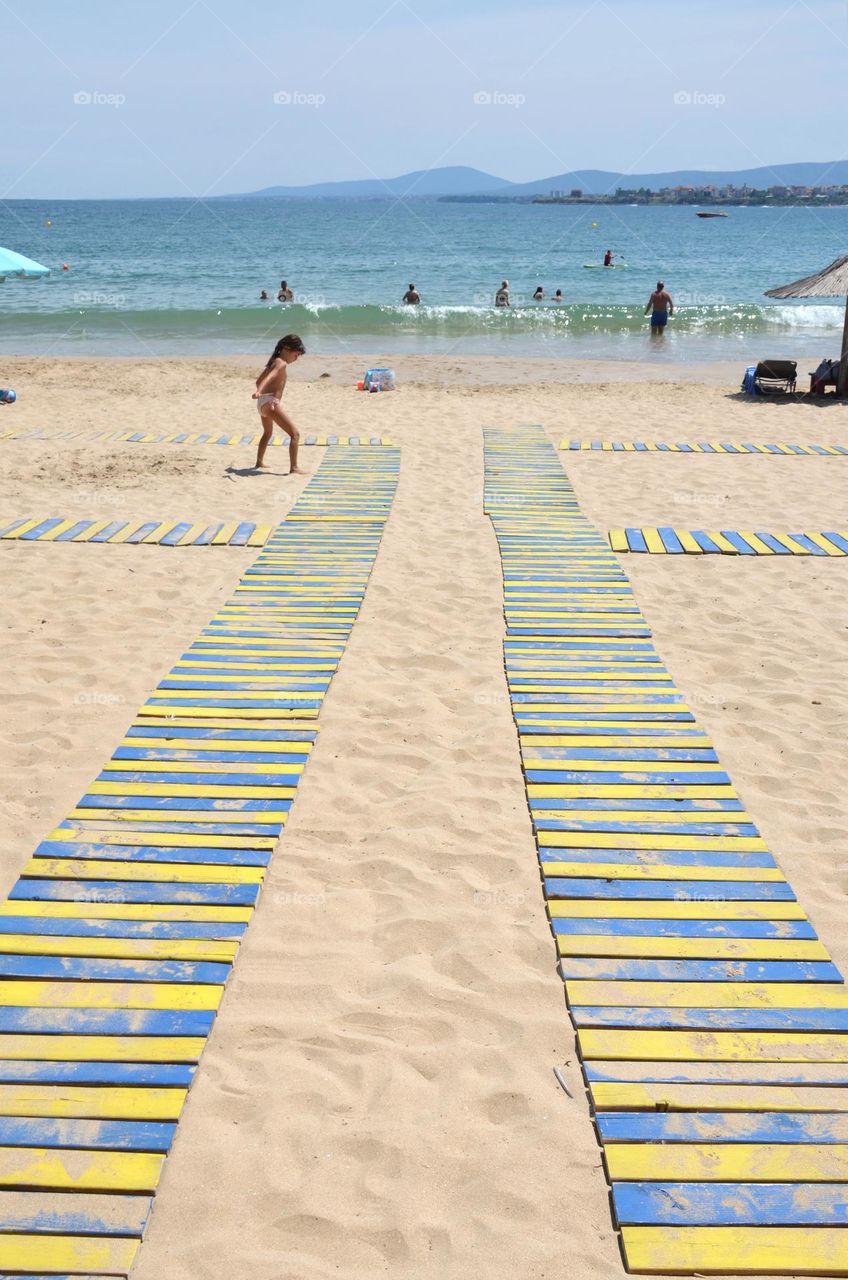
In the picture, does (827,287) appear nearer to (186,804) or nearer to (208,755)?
(208,755)

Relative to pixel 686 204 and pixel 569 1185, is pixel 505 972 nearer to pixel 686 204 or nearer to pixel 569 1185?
pixel 569 1185

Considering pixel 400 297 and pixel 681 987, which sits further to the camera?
pixel 400 297

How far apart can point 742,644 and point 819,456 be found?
6401mm

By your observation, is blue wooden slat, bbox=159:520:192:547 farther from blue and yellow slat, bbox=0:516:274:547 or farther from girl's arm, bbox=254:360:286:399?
girl's arm, bbox=254:360:286:399

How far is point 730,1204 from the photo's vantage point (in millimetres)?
2834

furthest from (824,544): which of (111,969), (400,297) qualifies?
(400,297)

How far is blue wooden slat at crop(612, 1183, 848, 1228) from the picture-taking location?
279 centimetres

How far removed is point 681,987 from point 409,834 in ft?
4.59

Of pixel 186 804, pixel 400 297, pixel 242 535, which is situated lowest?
pixel 186 804

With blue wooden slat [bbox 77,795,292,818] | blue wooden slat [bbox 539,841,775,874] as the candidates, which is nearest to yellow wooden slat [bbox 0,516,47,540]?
blue wooden slat [bbox 77,795,292,818]

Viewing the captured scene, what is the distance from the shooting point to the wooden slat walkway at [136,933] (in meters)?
2.85

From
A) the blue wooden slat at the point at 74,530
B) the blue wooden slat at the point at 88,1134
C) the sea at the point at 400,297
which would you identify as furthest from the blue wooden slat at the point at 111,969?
the sea at the point at 400,297

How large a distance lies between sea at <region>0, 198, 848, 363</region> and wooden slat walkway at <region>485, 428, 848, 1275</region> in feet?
61.7

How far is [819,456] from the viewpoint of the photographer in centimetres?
1213
